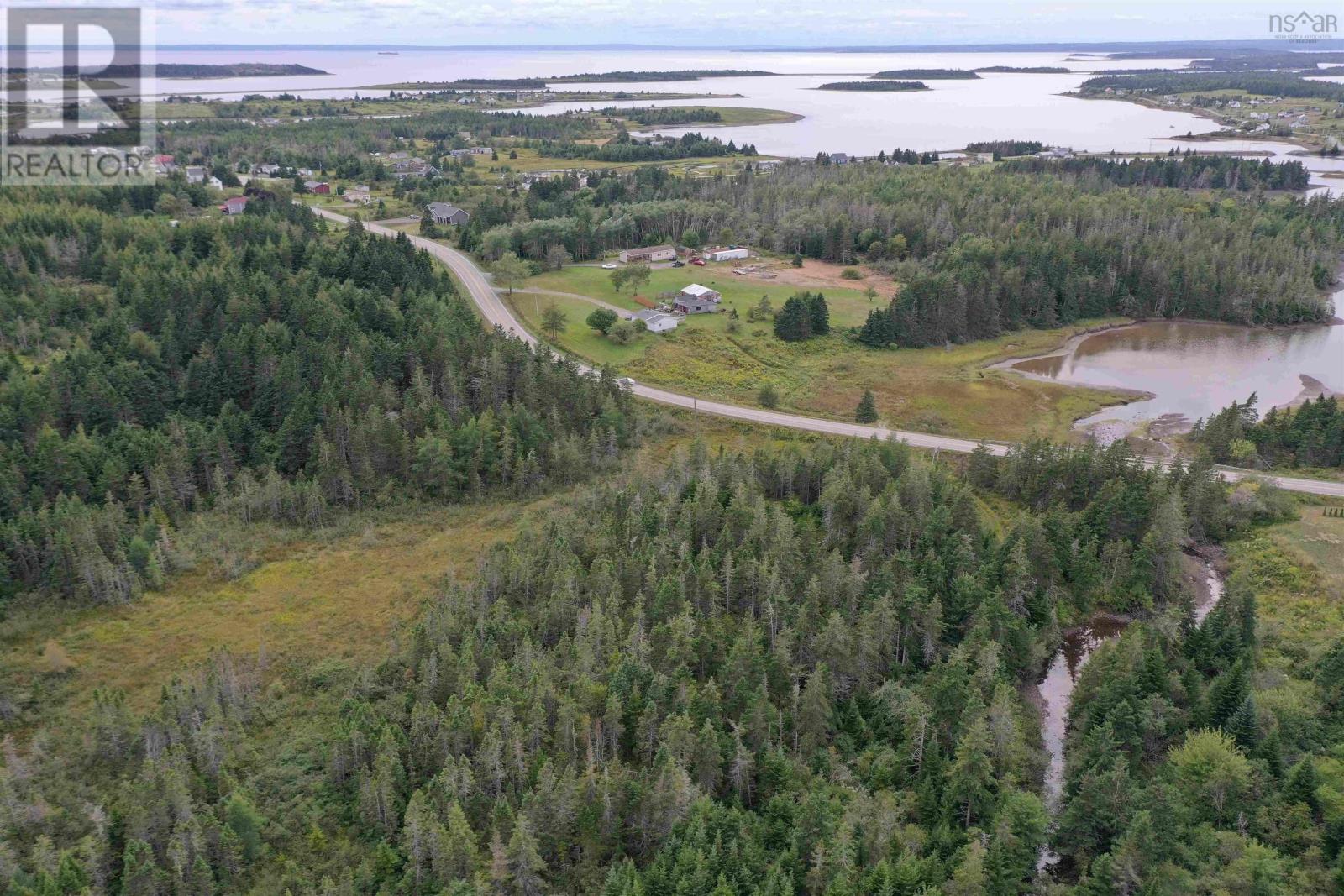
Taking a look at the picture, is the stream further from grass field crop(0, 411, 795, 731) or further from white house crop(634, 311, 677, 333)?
white house crop(634, 311, 677, 333)

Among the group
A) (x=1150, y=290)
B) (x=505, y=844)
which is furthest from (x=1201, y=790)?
(x=1150, y=290)

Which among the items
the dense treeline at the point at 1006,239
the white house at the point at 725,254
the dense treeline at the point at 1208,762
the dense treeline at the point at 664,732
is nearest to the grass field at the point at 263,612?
the dense treeline at the point at 664,732

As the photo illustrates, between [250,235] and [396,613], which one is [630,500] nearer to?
[396,613]

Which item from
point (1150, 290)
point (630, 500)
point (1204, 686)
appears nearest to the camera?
point (1204, 686)

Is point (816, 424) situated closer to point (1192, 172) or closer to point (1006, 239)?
point (1006, 239)

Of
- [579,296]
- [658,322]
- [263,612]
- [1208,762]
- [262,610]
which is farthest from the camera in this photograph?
[579,296]

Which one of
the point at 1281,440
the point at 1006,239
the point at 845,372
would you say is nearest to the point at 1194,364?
the point at 1281,440
